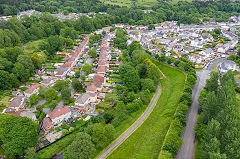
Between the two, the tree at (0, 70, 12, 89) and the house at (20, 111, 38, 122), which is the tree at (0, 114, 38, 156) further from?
the tree at (0, 70, 12, 89)

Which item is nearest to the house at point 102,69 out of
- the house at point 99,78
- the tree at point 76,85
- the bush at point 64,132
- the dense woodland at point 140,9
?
the house at point 99,78

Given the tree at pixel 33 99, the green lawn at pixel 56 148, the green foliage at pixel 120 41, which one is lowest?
the green lawn at pixel 56 148

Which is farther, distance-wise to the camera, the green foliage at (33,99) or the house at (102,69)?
the house at (102,69)

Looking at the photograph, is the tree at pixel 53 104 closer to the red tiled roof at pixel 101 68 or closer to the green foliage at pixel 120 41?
the red tiled roof at pixel 101 68

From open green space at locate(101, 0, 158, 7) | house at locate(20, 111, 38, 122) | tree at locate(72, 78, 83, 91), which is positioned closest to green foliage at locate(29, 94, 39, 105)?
house at locate(20, 111, 38, 122)

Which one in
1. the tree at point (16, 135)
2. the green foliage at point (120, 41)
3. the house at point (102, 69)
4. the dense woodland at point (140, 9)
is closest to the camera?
the tree at point (16, 135)

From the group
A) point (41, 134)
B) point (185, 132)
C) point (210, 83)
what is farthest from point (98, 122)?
point (210, 83)
